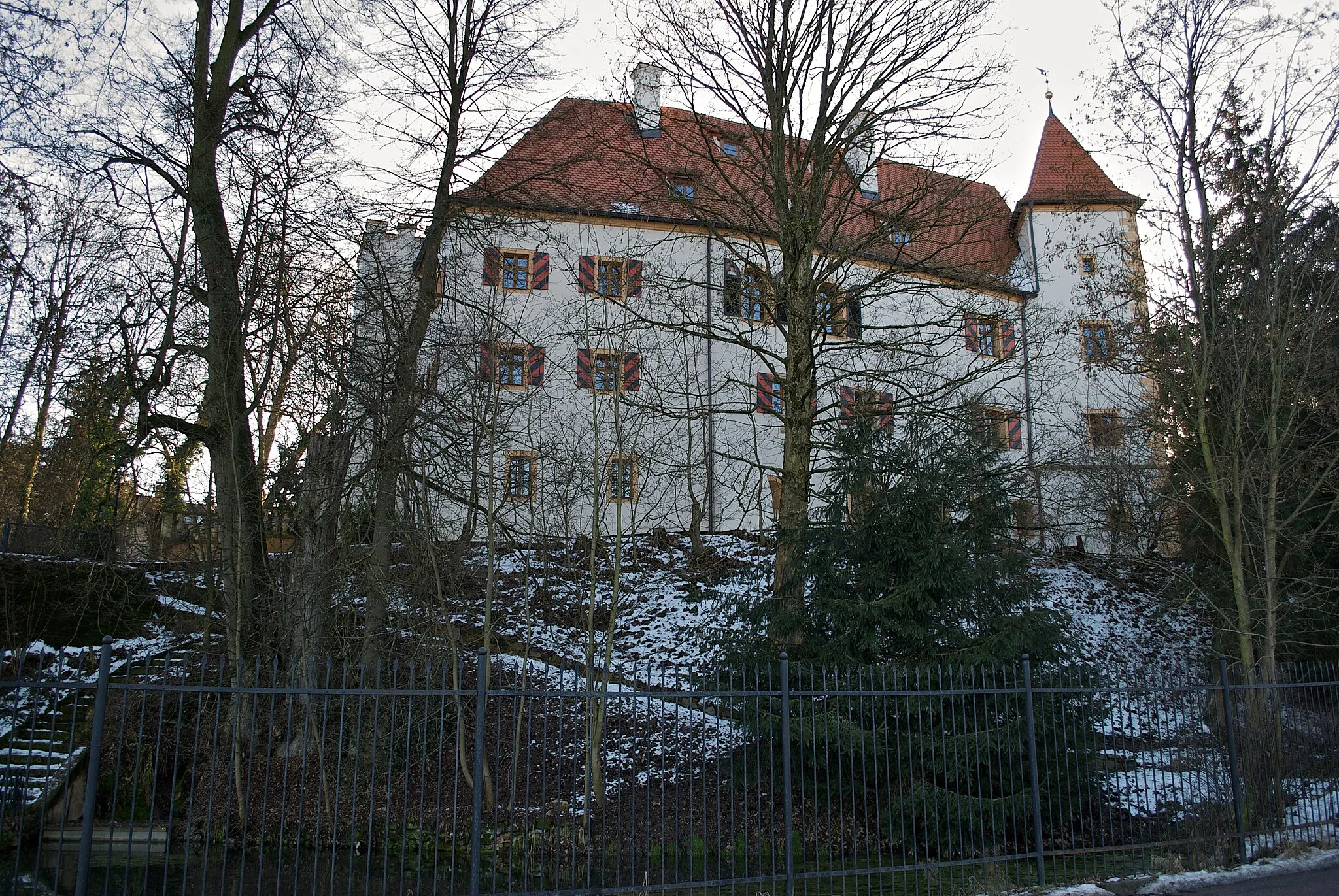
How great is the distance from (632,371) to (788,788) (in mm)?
8976

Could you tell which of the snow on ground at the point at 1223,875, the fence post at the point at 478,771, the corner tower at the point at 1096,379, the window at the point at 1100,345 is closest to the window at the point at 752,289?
the corner tower at the point at 1096,379

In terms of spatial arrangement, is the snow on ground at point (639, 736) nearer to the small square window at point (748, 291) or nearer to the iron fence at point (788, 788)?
the iron fence at point (788, 788)

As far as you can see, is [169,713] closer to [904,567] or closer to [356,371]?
[356,371]

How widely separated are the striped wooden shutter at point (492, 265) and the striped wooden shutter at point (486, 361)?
88 centimetres

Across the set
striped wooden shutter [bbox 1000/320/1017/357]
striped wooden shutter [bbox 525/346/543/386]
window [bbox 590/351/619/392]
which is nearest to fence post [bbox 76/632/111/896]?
striped wooden shutter [bbox 525/346/543/386]

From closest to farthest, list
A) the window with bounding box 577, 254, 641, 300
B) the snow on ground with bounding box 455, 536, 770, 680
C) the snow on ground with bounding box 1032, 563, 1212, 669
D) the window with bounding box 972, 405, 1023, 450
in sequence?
the window with bounding box 972, 405, 1023, 450 → the window with bounding box 577, 254, 641, 300 → the snow on ground with bounding box 455, 536, 770, 680 → the snow on ground with bounding box 1032, 563, 1212, 669

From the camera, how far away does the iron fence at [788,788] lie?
23.1 ft

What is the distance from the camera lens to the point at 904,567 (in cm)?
952

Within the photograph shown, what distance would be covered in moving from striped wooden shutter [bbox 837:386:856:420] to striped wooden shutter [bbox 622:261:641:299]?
342 cm

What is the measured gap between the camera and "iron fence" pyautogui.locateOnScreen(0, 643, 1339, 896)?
7.04m

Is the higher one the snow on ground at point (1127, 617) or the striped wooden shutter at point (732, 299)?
the striped wooden shutter at point (732, 299)

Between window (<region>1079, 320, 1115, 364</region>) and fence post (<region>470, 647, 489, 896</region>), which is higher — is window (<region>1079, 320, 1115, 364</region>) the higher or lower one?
the higher one

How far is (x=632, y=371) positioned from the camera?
14.5 m

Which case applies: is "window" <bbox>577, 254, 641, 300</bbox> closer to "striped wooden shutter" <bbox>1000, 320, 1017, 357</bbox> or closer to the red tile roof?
the red tile roof
